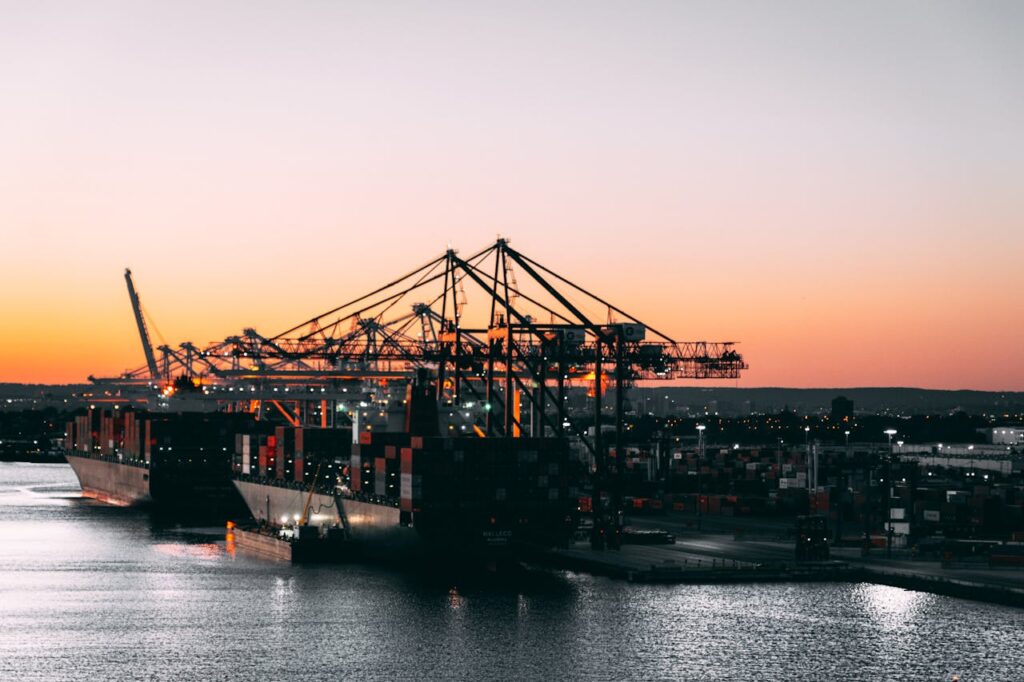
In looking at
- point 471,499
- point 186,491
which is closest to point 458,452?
point 471,499

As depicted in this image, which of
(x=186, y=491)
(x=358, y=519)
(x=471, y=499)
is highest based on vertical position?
(x=471, y=499)

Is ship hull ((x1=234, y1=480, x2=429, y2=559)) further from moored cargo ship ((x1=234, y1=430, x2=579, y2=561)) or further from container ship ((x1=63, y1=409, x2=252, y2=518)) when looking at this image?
container ship ((x1=63, y1=409, x2=252, y2=518))

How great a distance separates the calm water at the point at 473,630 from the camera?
5709 centimetres

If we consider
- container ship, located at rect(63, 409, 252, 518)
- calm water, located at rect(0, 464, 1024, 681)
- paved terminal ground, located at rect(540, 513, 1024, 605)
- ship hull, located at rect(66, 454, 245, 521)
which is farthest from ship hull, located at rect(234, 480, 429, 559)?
container ship, located at rect(63, 409, 252, 518)

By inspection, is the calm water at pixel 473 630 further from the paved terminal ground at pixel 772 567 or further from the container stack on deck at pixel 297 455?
the container stack on deck at pixel 297 455

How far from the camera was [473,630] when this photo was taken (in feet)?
211

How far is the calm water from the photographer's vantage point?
187ft

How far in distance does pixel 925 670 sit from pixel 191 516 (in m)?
93.3

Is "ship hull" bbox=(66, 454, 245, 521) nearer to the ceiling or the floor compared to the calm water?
nearer to the ceiling

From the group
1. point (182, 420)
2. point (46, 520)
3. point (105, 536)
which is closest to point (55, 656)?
point (105, 536)

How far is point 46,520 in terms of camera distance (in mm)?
128250

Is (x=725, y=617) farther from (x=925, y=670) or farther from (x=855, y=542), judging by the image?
(x=855, y=542)

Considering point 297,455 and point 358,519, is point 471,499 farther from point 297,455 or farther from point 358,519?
point 297,455

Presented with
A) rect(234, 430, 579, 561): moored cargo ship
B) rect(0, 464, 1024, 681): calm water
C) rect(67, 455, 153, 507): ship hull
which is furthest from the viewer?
rect(67, 455, 153, 507): ship hull
